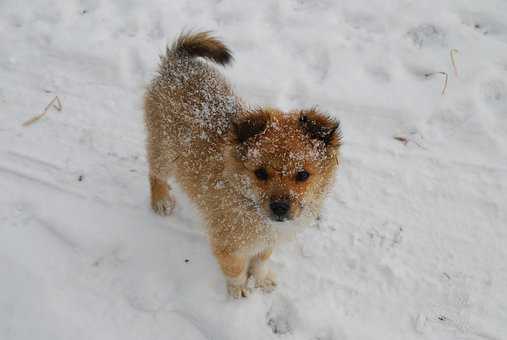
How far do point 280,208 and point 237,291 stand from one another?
39.2 inches

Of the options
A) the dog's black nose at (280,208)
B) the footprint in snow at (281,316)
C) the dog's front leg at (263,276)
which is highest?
the dog's black nose at (280,208)

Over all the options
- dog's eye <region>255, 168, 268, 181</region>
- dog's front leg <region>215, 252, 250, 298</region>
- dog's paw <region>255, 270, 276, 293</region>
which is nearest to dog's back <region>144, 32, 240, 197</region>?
dog's eye <region>255, 168, 268, 181</region>

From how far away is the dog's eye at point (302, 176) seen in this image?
7.46 feet

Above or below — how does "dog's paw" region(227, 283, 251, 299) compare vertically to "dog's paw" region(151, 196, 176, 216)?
below

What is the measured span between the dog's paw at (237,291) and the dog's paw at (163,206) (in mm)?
832

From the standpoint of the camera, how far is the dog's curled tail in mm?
2912

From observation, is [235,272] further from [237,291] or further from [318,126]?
[318,126]

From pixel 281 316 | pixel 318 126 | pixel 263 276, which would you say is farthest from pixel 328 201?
pixel 318 126

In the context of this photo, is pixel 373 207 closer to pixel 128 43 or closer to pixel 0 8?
pixel 128 43

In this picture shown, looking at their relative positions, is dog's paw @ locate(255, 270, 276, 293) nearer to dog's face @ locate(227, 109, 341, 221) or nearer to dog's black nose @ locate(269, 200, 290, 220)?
dog's face @ locate(227, 109, 341, 221)

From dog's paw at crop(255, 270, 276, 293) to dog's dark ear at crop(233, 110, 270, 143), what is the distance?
110cm

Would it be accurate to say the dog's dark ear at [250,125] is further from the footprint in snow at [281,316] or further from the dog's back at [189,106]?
the footprint in snow at [281,316]

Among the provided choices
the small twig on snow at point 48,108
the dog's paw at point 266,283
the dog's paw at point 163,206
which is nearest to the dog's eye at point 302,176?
the dog's paw at point 266,283

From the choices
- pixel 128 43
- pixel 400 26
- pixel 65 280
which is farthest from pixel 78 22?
pixel 400 26
